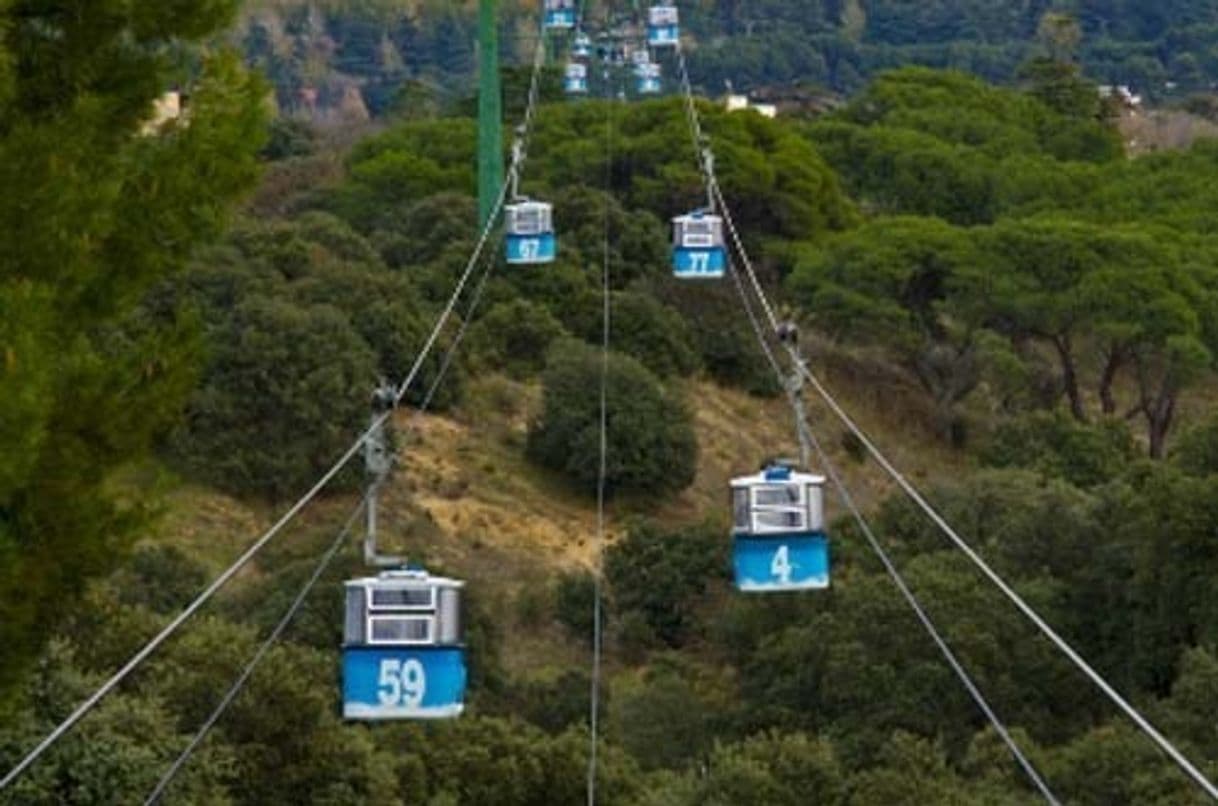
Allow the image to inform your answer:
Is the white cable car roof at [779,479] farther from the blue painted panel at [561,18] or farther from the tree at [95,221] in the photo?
the blue painted panel at [561,18]

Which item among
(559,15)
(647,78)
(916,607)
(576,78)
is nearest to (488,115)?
(576,78)

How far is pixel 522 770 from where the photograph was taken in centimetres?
1894

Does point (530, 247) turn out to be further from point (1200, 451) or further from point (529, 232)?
point (1200, 451)

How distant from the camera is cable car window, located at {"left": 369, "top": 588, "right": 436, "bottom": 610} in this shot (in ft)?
28.2

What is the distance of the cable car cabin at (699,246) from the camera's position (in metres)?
21.0

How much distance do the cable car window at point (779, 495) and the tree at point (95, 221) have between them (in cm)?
277

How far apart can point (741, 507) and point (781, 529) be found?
0.56ft

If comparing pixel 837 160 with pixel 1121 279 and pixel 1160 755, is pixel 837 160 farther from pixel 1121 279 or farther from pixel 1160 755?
pixel 1160 755

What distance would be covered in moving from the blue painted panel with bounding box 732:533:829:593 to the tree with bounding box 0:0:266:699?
287cm

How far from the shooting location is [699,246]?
68.8 ft

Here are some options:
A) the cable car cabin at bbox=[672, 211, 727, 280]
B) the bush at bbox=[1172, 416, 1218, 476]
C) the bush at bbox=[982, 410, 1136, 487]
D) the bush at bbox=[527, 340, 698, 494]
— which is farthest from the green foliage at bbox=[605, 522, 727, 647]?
the cable car cabin at bbox=[672, 211, 727, 280]

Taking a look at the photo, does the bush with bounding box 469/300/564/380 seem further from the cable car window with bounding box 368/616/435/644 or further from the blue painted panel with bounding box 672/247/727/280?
the cable car window with bounding box 368/616/435/644

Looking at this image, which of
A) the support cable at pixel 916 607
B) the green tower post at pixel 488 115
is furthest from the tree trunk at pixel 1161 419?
the support cable at pixel 916 607

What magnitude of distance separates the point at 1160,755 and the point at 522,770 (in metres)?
4.32
